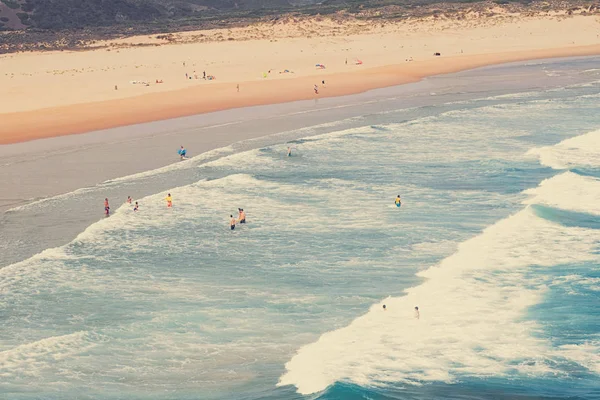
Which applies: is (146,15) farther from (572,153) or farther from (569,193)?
(569,193)

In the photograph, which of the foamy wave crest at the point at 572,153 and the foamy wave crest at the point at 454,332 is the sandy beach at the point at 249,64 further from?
the foamy wave crest at the point at 454,332

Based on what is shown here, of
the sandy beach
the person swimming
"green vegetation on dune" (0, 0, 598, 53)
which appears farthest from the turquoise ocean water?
"green vegetation on dune" (0, 0, 598, 53)

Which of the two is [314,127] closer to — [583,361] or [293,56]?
[583,361]

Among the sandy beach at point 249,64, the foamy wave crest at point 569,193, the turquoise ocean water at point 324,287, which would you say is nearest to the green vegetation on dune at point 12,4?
the sandy beach at point 249,64

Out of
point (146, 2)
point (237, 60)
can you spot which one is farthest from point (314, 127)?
point (146, 2)

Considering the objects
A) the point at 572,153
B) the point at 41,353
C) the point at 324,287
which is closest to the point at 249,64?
the point at 572,153

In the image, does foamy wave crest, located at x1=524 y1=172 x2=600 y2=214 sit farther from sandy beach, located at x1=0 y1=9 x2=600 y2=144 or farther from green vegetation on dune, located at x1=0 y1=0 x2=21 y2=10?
green vegetation on dune, located at x1=0 y1=0 x2=21 y2=10
